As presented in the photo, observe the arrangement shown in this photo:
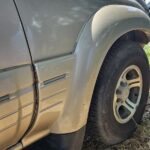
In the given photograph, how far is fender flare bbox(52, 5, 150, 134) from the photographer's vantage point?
7.31ft

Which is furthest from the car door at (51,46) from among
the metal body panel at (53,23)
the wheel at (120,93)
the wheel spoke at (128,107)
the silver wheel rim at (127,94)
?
the wheel spoke at (128,107)

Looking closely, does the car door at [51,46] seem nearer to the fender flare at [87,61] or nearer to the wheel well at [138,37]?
the fender flare at [87,61]

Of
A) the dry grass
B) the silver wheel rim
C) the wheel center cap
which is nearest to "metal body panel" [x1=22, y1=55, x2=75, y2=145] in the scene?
the silver wheel rim

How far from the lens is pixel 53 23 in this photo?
2076 mm

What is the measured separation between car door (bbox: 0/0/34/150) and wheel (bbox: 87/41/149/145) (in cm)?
75

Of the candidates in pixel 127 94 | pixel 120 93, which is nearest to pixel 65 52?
pixel 120 93

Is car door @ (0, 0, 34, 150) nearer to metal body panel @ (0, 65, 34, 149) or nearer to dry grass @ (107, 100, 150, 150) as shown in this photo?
metal body panel @ (0, 65, 34, 149)

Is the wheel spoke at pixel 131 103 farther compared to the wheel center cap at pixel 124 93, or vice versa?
the wheel spoke at pixel 131 103

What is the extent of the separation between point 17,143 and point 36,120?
0.64ft

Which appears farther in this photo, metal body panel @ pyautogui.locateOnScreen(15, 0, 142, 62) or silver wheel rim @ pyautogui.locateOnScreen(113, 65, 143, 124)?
silver wheel rim @ pyautogui.locateOnScreen(113, 65, 143, 124)

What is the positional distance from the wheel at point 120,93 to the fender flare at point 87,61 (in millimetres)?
216

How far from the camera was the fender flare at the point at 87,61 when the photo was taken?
2229 mm

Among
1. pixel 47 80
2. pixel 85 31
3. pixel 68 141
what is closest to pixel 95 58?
pixel 85 31

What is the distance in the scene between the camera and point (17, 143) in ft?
7.05
